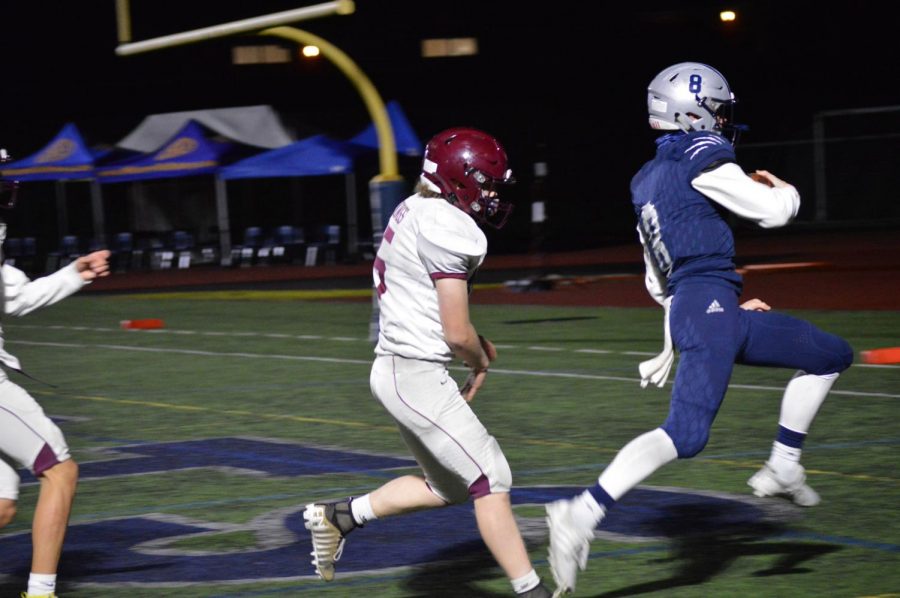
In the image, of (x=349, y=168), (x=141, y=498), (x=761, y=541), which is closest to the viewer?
(x=761, y=541)

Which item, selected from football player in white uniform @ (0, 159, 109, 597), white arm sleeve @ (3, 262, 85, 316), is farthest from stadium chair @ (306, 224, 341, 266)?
football player in white uniform @ (0, 159, 109, 597)

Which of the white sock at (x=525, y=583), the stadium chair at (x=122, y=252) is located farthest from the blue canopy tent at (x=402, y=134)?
the white sock at (x=525, y=583)

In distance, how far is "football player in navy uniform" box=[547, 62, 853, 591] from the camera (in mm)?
5633

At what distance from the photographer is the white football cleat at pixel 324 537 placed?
5953 millimetres

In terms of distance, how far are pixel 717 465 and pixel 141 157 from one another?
27.2 metres

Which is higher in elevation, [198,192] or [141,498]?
[141,498]

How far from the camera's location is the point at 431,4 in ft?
141

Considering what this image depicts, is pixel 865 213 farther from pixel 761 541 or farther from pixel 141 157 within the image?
pixel 761 541

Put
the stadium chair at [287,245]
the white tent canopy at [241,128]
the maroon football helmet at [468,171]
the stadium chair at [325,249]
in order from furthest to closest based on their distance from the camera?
1. the stadium chair at [287,245]
2. the stadium chair at [325,249]
3. the white tent canopy at [241,128]
4. the maroon football helmet at [468,171]

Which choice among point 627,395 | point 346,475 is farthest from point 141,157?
point 346,475

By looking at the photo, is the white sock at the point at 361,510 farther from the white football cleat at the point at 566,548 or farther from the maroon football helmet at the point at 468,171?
the maroon football helmet at the point at 468,171

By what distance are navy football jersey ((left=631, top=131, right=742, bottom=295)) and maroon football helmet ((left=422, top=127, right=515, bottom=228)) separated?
0.78 meters

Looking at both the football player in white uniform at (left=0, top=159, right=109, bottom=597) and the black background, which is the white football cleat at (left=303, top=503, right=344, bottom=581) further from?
the black background

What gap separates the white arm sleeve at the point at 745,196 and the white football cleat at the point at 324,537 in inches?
75.5
